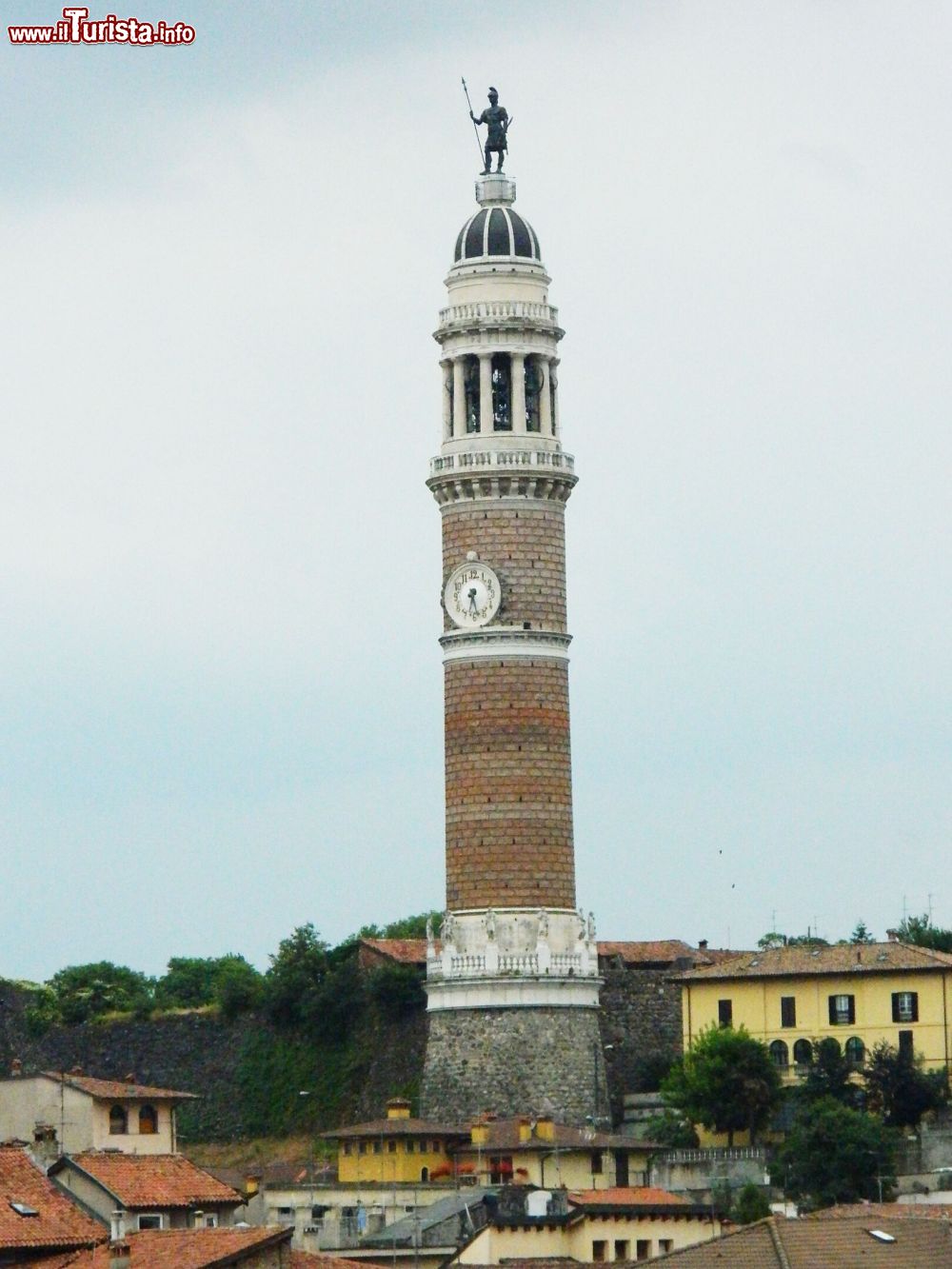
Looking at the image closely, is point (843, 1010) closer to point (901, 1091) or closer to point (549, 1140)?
point (901, 1091)

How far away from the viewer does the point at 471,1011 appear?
334 ft

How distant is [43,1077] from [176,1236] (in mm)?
21855

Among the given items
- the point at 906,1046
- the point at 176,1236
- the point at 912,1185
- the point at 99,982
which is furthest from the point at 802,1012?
the point at 176,1236

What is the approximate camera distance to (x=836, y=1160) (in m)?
94.6

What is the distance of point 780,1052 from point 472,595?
13398 mm

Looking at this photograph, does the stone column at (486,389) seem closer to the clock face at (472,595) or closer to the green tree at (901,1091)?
the clock face at (472,595)

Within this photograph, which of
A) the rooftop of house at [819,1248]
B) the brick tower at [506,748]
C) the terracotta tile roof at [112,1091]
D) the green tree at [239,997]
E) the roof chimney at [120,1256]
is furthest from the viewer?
the green tree at [239,997]

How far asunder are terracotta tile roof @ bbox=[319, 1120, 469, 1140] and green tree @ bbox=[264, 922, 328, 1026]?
966cm

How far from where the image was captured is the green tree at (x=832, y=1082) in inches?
3959

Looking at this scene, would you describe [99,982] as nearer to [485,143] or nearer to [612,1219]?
[485,143]

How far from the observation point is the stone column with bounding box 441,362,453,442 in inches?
4087

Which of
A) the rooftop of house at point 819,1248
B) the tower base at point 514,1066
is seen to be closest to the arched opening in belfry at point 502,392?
the tower base at point 514,1066

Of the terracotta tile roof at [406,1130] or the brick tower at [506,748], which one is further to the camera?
the brick tower at [506,748]

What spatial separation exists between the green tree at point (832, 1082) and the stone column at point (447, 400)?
1723 cm
